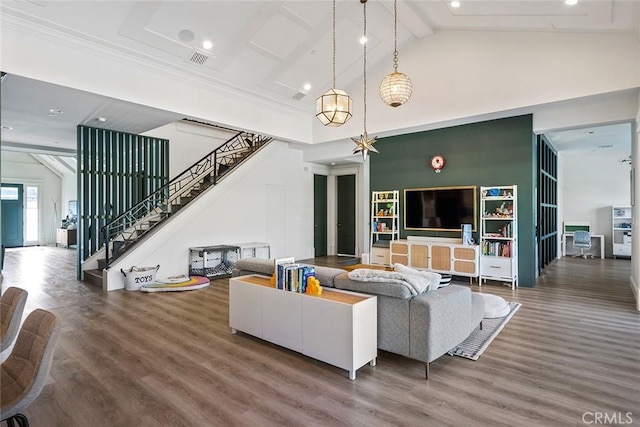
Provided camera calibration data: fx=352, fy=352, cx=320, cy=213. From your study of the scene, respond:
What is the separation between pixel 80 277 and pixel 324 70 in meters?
6.97

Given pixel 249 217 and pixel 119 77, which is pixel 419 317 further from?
pixel 249 217

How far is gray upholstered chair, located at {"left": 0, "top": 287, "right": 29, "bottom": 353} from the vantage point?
7.57 feet

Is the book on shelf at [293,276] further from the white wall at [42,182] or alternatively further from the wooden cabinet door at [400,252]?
the white wall at [42,182]

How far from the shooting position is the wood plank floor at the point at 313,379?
2549 mm

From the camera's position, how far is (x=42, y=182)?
1469cm

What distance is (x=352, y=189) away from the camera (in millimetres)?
11312

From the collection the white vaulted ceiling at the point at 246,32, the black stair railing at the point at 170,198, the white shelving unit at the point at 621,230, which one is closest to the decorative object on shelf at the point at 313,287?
the white vaulted ceiling at the point at 246,32

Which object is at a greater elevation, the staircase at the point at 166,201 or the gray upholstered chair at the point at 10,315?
the staircase at the point at 166,201

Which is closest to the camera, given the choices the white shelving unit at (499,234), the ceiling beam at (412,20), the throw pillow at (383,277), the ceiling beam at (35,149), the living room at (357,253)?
the living room at (357,253)

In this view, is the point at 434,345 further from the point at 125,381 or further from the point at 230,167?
the point at 230,167

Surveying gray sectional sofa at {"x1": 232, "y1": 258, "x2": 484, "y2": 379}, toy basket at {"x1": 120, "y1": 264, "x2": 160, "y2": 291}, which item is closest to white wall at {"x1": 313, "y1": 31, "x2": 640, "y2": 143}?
gray sectional sofa at {"x1": 232, "y1": 258, "x2": 484, "y2": 379}

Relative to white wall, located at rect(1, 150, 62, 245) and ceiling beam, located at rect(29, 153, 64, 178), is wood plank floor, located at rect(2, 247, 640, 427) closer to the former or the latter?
white wall, located at rect(1, 150, 62, 245)

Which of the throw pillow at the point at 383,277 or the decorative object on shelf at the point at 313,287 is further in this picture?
the decorative object on shelf at the point at 313,287

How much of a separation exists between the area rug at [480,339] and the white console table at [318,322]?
995mm
